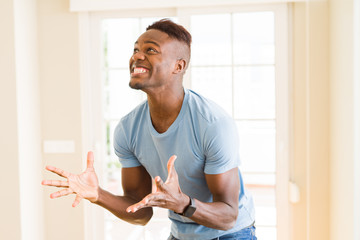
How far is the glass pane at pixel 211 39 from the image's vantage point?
3.30 meters

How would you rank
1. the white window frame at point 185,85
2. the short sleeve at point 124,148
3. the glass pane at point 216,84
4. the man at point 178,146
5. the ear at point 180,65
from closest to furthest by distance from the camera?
the man at point 178,146 < the ear at point 180,65 < the short sleeve at point 124,148 < the white window frame at point 185,85 < the glass pane at point 216,84

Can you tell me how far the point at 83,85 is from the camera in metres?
3.41

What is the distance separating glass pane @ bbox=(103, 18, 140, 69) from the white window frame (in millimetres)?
60

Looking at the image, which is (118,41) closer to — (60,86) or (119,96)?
(119,96)

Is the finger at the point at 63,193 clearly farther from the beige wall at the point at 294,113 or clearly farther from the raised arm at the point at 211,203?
Answer: the beige wall at the point at 294,113

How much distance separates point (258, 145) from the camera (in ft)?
11.0

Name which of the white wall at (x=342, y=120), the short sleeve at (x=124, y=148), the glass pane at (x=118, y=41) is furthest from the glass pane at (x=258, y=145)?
the short sleeve at (x=124, y=148)

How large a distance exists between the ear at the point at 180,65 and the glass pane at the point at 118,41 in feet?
5.74

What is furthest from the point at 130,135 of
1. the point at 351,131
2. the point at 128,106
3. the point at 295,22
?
the point at 295,22

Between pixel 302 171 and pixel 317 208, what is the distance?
0.93 ft

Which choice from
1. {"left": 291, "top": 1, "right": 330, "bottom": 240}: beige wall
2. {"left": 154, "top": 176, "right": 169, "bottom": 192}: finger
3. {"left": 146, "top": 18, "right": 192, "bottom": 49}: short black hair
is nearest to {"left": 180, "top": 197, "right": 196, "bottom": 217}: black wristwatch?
{"left": 154, "top": 176, "right": 169, "bottom": 192}: finger

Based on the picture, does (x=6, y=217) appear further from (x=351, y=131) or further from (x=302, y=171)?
(x=351, y=131)

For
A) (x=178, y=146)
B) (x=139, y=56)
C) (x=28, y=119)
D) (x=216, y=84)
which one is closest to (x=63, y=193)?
(x=178, y=146)

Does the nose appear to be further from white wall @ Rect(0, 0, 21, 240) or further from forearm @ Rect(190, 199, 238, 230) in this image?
white wall @ Rect(0, 0, 21, 240)
